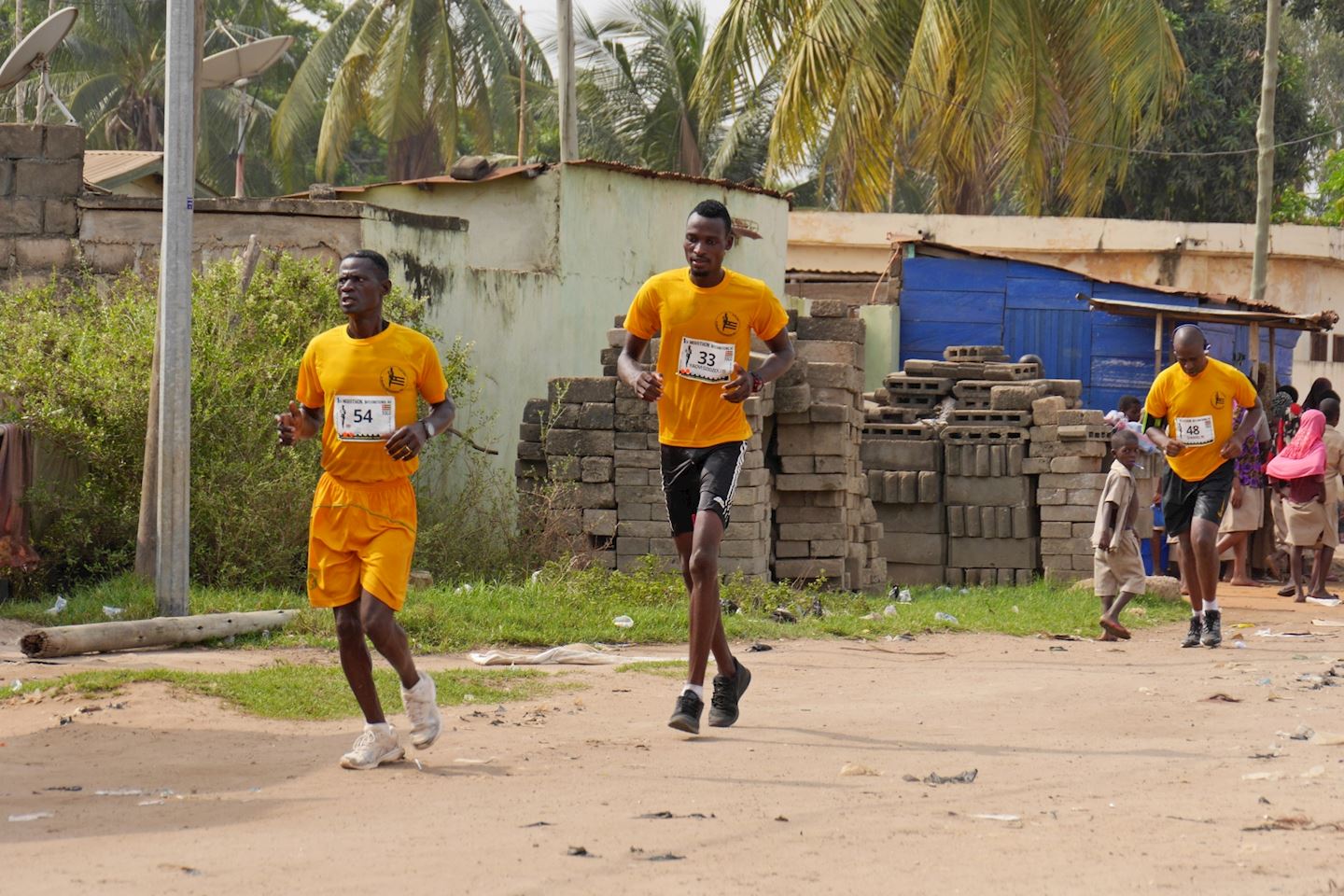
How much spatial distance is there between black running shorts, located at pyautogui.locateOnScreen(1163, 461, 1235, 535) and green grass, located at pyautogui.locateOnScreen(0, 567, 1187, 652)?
135 centimetres

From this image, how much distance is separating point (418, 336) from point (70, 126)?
7624 mm

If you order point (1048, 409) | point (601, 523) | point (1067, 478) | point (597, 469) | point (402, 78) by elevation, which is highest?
point (402, 78)

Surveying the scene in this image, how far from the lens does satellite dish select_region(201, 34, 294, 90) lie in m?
11.3

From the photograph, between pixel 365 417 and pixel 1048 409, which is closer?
pixel 365 417

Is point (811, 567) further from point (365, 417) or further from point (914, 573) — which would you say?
point (365, 417)

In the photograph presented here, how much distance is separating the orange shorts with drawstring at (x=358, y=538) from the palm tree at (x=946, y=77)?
52.5ft

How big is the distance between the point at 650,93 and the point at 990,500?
1996 cm

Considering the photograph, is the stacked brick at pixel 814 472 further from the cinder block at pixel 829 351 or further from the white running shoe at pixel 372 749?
the white running shoe at pixel 372 749

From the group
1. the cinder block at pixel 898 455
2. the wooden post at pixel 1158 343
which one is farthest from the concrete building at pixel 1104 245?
the cinder block at pixel 898 455

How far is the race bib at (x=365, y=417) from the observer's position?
557 cm

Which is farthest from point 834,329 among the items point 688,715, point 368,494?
point 368,494

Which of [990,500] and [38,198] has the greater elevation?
[38,198]

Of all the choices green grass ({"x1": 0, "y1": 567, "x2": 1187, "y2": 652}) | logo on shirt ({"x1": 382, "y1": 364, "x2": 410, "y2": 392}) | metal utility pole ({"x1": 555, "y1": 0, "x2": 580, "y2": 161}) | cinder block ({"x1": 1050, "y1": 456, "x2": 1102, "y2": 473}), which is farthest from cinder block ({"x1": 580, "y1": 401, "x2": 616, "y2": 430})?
metal utility pole ({"x1": 555, "y1": 0, "x2": 580, "y2": 161})

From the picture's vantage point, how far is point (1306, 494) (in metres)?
13.7
